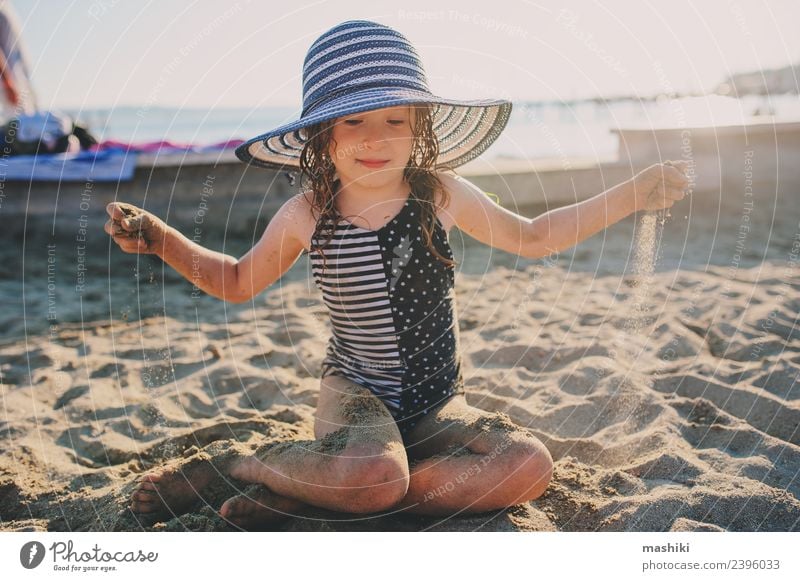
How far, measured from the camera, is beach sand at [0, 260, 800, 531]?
7.18 ft

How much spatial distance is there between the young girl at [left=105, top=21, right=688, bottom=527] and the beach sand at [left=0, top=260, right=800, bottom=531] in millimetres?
118

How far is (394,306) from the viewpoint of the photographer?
237 centimetres

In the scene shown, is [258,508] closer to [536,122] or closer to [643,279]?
[643,279]

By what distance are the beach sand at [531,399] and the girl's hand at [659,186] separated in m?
0.86

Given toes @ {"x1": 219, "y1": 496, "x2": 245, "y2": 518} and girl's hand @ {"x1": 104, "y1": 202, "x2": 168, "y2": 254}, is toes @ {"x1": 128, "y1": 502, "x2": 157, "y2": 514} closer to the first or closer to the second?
toes @ {"x1": 219, "y1": 496, "x2": 245, "y2": 518}

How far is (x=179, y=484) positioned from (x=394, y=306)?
0.90 meters

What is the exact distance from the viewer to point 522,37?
3.29 metres

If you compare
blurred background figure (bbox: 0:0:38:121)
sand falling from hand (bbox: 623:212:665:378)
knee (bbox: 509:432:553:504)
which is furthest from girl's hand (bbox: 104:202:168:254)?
blurred background figure (bbox: 0:0:38:121)

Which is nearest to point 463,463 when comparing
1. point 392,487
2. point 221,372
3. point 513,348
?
point 392,487

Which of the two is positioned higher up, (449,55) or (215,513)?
(449,55)

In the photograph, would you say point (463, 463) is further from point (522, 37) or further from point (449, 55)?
point (522, 37)

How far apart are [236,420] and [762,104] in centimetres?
1121

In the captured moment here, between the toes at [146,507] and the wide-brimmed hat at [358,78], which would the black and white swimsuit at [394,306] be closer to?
the wide-brimmed hat at [358,78]

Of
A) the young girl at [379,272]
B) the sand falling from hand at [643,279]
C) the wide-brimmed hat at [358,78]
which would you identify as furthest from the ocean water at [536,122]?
the wide-brimmed hat at [358,78]
